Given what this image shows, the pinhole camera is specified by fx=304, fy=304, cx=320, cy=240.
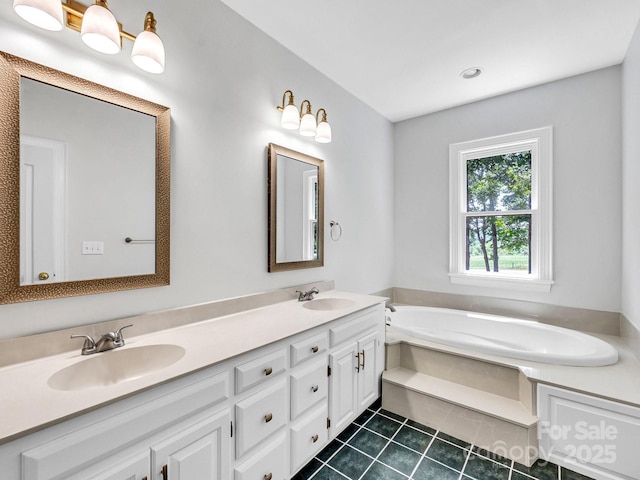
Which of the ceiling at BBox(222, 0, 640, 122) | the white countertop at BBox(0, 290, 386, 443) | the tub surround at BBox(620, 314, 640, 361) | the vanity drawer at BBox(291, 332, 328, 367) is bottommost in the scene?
the tub surround at BBox(620, 314, 640, 361)

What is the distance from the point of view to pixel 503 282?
9.69 ft

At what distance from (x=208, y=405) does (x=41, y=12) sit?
60.3 inches

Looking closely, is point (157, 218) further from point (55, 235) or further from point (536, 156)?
point (536, 156)

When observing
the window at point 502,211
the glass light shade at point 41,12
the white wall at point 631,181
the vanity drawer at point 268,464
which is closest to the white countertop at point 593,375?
the white wall at point 631,181

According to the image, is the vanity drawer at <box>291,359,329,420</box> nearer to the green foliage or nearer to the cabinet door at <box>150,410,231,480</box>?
the cabinet door at <box>150,410,231,480</box>

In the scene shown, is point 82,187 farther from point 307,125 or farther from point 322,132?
point 322,132

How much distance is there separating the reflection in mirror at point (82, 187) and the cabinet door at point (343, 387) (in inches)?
45.7

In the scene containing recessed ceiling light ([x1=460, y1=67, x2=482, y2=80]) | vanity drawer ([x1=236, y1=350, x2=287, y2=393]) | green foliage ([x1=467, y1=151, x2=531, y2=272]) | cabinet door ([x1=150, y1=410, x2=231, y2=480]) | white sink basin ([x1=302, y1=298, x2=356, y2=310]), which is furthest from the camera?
green foliage ([x1=467, y1=151, x2=531, y2=272])

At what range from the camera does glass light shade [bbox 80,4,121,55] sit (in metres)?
1.16

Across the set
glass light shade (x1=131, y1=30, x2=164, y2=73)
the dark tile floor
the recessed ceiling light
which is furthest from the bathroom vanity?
the recessed ceiling light

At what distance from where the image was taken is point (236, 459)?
1.23 meters

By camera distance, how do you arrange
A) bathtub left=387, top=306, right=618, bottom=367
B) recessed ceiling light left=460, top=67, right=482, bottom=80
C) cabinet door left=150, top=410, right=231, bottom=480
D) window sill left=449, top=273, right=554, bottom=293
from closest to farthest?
cabinet door left=150, top=410, right=231, bottom=480 < bathtub left=387, top=306, right=618, bottom=367 < recessed ceiling light left=460, top=67, right=482, bottom=80 < window sill left=449, top=273, right=554, bottom=293

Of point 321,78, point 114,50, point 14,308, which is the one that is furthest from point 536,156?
point 14,308

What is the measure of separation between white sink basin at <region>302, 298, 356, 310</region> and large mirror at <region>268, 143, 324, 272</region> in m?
0.30
